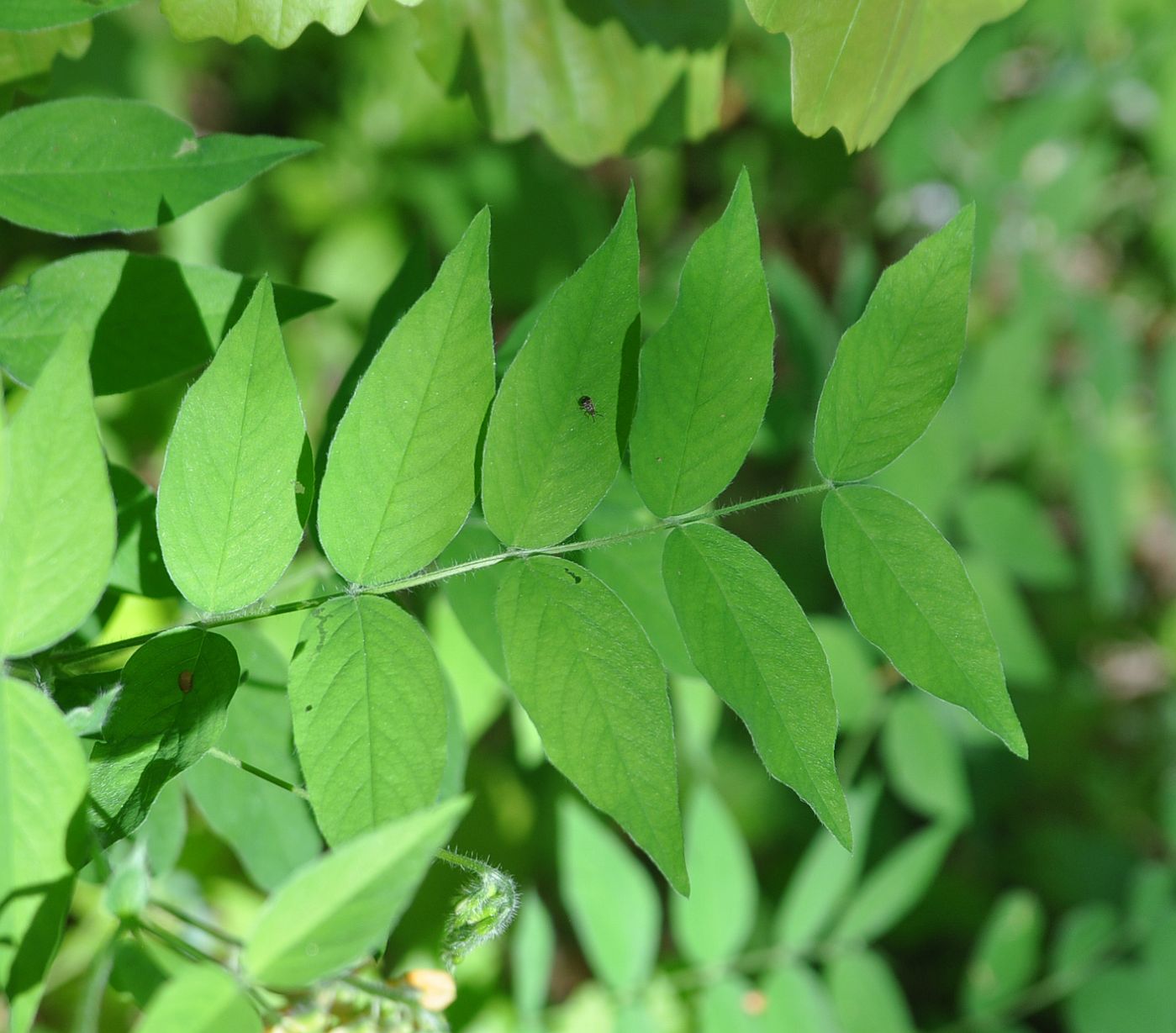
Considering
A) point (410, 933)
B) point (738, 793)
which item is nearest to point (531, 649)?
point (410, 933)

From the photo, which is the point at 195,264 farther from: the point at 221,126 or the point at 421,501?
the point at 221,126

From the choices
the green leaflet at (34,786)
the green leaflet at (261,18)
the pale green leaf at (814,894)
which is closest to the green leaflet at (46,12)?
the green leaflet at (261,18)

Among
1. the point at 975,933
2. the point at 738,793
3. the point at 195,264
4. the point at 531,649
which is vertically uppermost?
the point at 195,264

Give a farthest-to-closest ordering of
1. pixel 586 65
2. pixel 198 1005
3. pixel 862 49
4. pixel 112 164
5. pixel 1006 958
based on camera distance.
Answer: pixel 1006 958 < pixel 586 65 < pixel 862 49 < pixel 112 164 < pixel 198 1005

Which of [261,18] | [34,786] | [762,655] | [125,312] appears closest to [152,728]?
[34,786]

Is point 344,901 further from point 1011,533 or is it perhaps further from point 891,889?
point 1011,533

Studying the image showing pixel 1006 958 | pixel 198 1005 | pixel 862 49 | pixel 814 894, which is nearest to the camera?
pixel 198 1005
